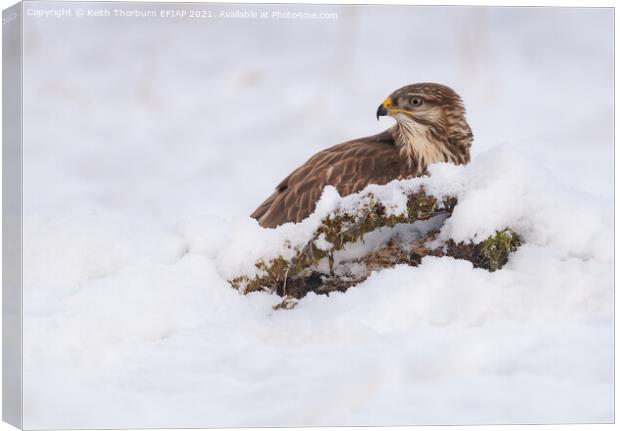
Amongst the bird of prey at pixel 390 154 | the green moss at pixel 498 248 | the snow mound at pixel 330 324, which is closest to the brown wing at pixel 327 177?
the bird of prey at pixel 390 154

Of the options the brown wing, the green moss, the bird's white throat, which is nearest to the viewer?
the green moss

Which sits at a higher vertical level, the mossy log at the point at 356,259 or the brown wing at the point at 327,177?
the brown wing at the point at 327,177

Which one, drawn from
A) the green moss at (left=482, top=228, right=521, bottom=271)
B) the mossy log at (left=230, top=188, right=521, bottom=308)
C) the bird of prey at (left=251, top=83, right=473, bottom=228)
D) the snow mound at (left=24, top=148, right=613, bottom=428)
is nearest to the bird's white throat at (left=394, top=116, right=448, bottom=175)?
the bird of prey at (left=251, top=83, right=473, bottom=228)

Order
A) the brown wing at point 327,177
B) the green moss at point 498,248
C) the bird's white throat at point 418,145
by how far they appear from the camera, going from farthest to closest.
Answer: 1. the bird's white throat at point 418,145
2. the brown wing at point 327,177
3. the green moss at point 498,248

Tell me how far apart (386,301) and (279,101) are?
3.90 feet

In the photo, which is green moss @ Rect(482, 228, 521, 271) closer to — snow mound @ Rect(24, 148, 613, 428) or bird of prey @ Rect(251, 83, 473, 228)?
snow mound @ Rect(24, 148, 613, 428)

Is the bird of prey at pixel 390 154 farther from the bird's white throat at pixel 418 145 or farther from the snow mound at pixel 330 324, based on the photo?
the snow mound at pixel 330 324

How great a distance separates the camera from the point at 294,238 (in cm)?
503

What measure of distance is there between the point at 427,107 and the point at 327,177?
69 centimetres

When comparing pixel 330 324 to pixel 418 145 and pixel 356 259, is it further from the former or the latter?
pixel 418 145

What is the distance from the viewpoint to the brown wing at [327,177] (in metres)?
5.27

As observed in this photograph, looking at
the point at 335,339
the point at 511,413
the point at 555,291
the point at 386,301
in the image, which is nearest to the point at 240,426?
the point at 335,339

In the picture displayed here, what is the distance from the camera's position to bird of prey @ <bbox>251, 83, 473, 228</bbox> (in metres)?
5.29

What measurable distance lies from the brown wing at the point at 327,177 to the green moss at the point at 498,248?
69cm
